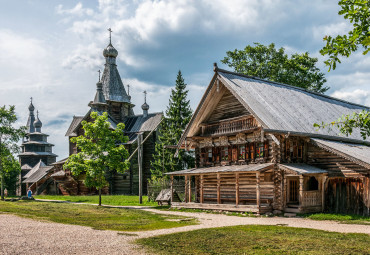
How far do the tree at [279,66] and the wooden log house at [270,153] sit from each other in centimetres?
1723

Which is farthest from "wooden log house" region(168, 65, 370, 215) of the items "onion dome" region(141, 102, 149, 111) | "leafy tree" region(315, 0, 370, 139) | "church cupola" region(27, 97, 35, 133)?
"church cupola" region(27, 97, 35, 133)

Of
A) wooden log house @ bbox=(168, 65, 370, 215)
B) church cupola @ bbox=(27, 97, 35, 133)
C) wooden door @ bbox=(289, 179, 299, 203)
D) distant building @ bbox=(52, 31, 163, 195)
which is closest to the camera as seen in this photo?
wooden log house @ bbox=(168, 65, 370, 215)

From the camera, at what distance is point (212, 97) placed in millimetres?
31906

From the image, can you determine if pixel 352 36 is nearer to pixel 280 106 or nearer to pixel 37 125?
pixel 280 106

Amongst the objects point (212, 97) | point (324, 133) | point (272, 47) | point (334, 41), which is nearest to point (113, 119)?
point (272, 47)

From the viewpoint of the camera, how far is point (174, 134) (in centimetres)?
4891

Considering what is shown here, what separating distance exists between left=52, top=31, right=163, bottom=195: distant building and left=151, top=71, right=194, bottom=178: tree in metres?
7.54

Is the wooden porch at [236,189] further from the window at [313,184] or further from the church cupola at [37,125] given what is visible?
the church cupola at [37,125]

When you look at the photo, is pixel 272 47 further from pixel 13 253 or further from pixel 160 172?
pixel 13 253

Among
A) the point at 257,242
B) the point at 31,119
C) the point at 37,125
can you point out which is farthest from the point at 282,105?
the point at 31,119

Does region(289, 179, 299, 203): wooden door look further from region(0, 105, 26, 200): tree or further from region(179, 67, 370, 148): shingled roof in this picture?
region(0, 105, 26, 200): tree

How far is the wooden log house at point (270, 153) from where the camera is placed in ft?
84.7

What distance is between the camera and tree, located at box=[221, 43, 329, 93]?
52938 millimetres

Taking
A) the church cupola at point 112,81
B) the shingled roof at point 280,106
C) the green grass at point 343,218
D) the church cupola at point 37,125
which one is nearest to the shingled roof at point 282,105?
the shingled roof at point 280,106
